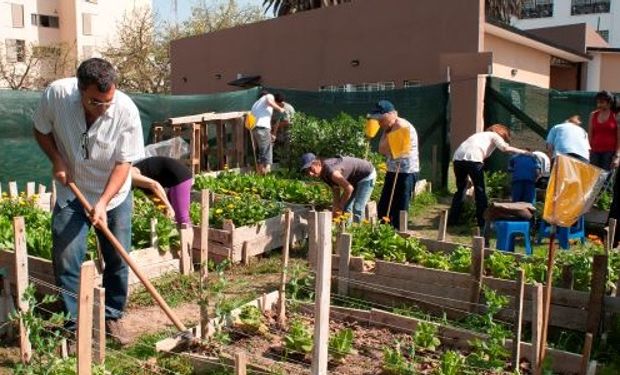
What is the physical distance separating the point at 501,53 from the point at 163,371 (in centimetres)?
1534

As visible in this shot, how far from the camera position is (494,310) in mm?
4016

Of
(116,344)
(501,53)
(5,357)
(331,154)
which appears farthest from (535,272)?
(501,53)

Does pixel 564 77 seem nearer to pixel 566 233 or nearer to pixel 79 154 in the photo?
pixel 566 233

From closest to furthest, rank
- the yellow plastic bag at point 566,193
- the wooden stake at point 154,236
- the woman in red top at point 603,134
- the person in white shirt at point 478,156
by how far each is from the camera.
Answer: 1. the yellow plastic bag at point 566,193
2. the wooden stake at point 154,236
3. the person in white shirt at point 478,156
4. the woman in red top at point 603,134

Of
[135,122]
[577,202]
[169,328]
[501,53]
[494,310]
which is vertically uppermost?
[501,53]

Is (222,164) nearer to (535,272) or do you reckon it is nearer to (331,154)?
(331,154)

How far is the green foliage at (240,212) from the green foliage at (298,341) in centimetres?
267

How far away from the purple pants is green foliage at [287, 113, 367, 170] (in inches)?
188

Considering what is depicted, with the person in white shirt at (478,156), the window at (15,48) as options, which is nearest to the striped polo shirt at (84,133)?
the person in white shirt at (478,156)

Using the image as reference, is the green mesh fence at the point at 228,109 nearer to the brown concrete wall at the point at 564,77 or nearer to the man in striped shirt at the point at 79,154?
the man in striped shirt at the point at 79,154

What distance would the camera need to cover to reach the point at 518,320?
3.67 meters

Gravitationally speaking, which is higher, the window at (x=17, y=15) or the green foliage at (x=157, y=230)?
the window at (x=17, y=15)

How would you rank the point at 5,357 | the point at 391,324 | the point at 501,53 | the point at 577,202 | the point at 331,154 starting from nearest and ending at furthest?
the point at 577,202, the point at 5,357, the point at 391,324, the point at 331,154, the point at 501,53

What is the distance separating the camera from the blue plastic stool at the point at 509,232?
6.31 m
